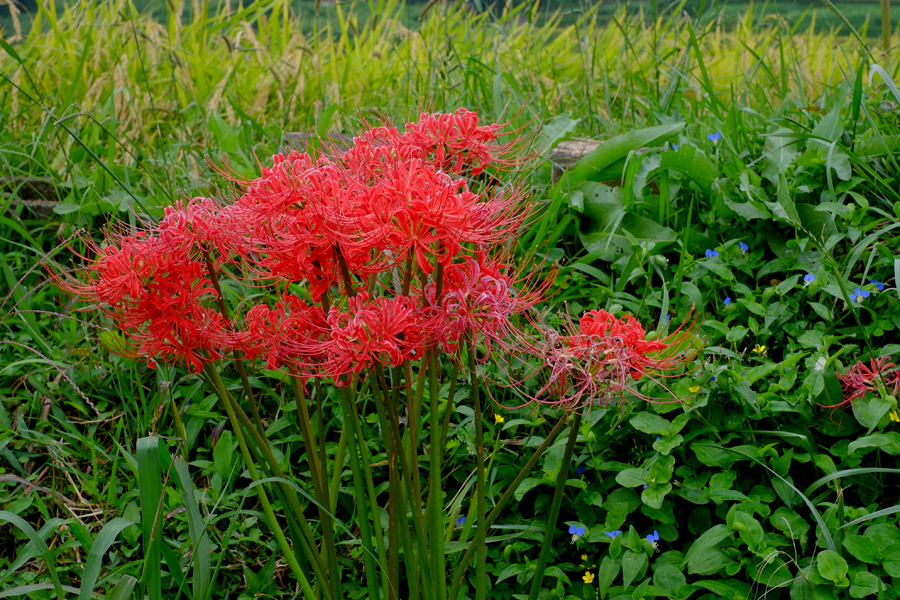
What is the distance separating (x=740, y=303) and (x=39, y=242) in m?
2.51

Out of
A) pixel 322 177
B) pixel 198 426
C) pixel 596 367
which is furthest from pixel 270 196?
pixel 198 426

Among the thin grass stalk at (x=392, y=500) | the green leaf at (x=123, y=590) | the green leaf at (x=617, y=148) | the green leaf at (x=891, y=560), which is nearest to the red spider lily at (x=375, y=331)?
the thin grass stalk at (x=392, y=500)

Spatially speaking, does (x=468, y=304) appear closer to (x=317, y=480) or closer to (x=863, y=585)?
(x=317, y=480)

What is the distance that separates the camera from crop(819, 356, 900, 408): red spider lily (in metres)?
1.86

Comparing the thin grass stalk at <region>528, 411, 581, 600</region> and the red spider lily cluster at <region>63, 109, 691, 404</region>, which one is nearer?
the red spider lily cluster at <region>63, 109, 691, 404</region>

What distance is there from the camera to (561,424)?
4.59 feet

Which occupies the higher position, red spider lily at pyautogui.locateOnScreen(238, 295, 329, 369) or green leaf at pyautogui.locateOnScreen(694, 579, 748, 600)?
red spider lily at pyautogui.locateOnScreen(238, 295, 329, 369)

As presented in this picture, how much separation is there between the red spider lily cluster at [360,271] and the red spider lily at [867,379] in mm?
763

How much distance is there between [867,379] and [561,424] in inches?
37.4

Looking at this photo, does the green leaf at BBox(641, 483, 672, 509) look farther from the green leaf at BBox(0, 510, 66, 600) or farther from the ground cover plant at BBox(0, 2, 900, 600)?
the green leaf at BBox(0, 510, 66, 600)

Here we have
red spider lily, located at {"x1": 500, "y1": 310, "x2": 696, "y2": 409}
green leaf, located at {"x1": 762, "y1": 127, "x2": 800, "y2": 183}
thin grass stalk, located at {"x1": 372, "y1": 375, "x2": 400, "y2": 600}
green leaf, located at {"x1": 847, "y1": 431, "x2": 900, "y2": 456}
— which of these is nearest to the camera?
red spider lily, located at {"x1": 500, "y1": 310, "x2": 696, "y2": 409}

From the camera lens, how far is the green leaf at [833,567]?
1526mm

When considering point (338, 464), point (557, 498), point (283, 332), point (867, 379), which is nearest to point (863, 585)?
point (867, 379)

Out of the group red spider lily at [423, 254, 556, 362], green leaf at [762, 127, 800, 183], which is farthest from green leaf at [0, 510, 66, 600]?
green leaf at [762, 127, 800, 183]
